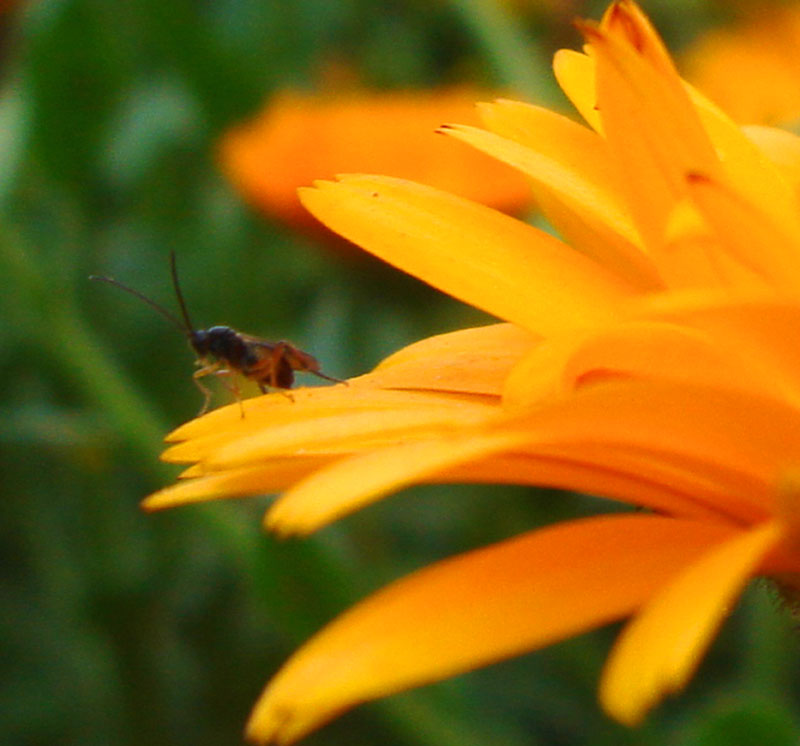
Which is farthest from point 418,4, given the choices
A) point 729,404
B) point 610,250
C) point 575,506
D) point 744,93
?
point 729,404

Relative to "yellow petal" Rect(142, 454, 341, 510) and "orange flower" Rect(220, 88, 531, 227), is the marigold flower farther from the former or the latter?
"orange flower" Rect(220, 88, 531, 227)

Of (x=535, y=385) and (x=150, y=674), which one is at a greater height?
(x=535, y=385)

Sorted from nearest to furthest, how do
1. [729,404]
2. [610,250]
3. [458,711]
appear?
1. [729,404]
2. [610,250]
3. [458,711]

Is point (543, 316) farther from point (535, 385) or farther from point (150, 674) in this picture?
point (150, 674)

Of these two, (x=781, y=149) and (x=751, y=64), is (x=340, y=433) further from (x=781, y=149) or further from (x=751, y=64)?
(x=751, y=64)

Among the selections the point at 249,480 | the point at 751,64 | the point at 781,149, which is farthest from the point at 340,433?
the point at 751,64

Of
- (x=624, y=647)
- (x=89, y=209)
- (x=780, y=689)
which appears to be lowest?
(x=780, y=689)

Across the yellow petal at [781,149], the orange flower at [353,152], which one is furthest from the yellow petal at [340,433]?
the orange flower at [353,152]
